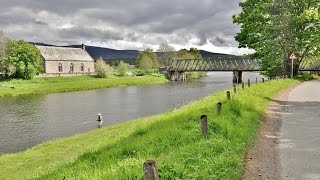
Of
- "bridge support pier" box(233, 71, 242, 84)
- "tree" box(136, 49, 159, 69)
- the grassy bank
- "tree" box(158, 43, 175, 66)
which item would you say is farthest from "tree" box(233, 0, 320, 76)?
"tree" box(158, 43, 175, 66)

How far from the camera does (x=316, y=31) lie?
4366 cm

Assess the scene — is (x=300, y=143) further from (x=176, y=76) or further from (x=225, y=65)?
(x=176, y=76)

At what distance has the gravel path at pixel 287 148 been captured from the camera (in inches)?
372

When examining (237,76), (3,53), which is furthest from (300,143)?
(237,76)

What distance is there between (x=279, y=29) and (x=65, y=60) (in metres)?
83.2

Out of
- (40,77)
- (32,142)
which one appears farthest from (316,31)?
(40,77)

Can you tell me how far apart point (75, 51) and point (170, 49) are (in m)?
70.0

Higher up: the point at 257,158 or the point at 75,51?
the point at 75,51

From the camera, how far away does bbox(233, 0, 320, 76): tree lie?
4425 centimetres

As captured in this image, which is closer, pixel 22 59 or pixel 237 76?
pixel 22 59

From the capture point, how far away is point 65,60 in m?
116

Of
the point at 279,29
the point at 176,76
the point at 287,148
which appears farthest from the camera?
the point at 176,76

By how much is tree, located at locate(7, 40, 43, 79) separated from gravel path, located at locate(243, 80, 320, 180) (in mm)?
77131

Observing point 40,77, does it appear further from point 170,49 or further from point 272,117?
point 170,49
